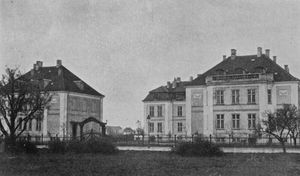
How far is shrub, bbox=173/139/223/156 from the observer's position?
27.1 meters

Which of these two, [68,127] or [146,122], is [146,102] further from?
[68,127]

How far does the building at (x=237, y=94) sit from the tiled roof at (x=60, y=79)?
15.6 metres

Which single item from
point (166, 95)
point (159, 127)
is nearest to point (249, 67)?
point (166, 95)

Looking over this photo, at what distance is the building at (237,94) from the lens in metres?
48.5

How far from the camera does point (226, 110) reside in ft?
166

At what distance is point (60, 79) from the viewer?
5984 centimetres

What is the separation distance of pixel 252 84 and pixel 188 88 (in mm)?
7968

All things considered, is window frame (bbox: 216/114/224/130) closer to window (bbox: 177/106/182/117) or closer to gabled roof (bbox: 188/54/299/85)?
gabled roof (bbox: 188/54/299/85)

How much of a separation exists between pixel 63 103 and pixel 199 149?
3292cm

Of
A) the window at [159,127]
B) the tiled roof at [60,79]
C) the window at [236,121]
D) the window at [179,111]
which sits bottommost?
the window at [159,127]

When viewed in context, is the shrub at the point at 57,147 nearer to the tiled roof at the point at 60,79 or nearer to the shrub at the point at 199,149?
the shrub at the point at 199,149

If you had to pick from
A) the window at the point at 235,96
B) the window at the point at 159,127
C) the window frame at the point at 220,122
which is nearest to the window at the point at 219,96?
the window at the point at 235,96

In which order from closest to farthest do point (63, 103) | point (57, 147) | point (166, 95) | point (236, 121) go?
point (57, 147) < point (236, 121) < point (63, 103) < point (166, 95)

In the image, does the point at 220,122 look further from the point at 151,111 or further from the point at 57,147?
the point at 57,147
